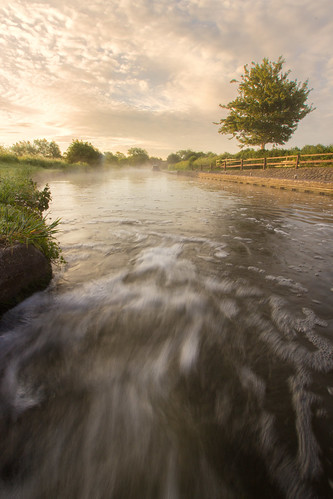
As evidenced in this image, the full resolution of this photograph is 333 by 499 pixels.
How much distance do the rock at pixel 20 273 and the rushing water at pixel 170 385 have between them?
0.46ft

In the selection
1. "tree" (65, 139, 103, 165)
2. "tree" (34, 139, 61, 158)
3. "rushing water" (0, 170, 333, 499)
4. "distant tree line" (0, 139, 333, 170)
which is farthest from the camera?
"tree" (34, 139, 61, 158)

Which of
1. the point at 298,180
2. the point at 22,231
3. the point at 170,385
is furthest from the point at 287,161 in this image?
the point at 170,385

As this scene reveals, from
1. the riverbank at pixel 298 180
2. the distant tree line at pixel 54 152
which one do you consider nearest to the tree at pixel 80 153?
the distant tree line at pixel 54 152

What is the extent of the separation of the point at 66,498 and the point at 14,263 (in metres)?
2.02

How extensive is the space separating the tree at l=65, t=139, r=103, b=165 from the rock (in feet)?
141

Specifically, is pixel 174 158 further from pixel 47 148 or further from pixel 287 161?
pixel 287 161

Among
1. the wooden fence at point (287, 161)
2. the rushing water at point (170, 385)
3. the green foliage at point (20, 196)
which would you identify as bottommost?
the rushing water at point (170, 385)

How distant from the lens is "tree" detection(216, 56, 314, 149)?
91.9 ft

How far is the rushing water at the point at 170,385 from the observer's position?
130 cm

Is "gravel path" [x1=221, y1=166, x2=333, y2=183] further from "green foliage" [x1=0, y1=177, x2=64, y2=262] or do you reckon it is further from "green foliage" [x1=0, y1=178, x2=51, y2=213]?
"green foliage" [x1=0, y1=177, x2=64, y2=262]

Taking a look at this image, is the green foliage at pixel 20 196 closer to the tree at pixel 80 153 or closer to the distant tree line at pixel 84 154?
the distant tree line at pixel 84 154

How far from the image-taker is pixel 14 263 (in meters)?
2.36

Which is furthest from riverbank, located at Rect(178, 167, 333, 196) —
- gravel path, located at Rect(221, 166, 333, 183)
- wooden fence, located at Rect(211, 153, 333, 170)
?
wooden fence, located at Rect(211, 153, 333, 170)

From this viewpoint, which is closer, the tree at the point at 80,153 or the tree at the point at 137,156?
the tree at the point at 80,153
